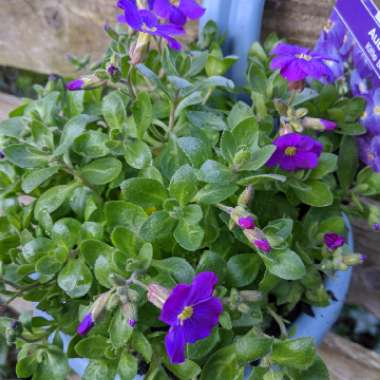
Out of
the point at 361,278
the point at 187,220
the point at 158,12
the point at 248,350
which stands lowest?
the point at 361,278

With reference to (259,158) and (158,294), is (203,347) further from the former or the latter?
(259,158)

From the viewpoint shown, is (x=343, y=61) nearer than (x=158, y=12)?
No

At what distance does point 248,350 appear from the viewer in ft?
2.19

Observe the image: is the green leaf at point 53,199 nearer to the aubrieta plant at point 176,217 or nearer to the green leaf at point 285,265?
the aubrieta plant at point 176,217

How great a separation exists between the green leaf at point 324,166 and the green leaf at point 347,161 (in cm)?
12

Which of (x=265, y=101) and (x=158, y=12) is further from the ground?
(x=158, y=12)

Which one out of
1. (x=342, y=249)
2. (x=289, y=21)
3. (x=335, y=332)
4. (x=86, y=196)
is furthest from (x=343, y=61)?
(x=335, y=332)

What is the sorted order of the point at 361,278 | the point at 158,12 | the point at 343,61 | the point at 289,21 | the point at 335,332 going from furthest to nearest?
the point at 335,332
the point at 361,278
the point at 289,21
the point at 343,61
the point at 158,12

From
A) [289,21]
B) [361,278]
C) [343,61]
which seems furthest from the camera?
[361,278]

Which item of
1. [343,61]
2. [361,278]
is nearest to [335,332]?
[361,278]

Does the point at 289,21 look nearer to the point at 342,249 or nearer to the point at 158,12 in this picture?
the point at 158,12

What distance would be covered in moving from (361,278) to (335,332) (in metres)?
0.22

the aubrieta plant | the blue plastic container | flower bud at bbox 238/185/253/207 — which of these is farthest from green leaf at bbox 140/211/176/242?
the blue plastic container

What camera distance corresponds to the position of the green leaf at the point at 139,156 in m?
0.77
